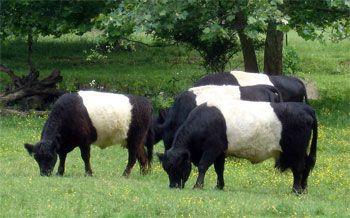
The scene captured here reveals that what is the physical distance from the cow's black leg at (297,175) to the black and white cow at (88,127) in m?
3.58

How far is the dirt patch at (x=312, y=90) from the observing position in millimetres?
28969

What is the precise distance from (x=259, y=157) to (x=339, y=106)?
11455mm

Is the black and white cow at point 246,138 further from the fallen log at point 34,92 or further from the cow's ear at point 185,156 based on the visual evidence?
the fallen log at point 34,92

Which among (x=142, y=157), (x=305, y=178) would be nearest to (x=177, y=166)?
(x=305, y=178)

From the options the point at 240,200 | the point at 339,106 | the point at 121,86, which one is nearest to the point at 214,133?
the point at 240,200

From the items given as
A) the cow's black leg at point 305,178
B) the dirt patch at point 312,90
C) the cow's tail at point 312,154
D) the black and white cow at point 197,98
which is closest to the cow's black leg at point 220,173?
the cow's black leg at point 305,178

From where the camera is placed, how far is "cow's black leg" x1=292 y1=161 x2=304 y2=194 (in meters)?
15.7

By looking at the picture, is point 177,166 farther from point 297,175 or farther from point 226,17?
point 226,17

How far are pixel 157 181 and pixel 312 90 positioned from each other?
45.7ft

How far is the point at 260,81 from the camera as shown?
20844 mm

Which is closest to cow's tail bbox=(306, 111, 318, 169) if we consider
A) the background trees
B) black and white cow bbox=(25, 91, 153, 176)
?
black and white cow bbox=(25, 91, 153, 176)

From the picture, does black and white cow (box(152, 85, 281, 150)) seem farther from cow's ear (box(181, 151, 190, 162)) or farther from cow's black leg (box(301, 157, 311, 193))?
cow's black leg (box(301, 157, 311, 193))

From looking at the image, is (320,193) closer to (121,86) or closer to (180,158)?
(180,158)

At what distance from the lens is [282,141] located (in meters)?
15.7
